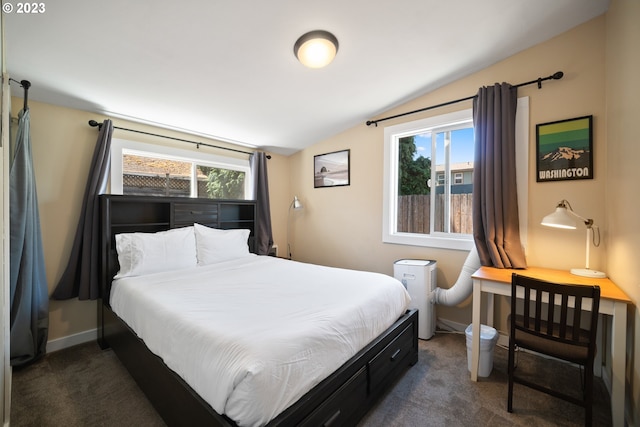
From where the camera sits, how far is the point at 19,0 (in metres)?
1.51

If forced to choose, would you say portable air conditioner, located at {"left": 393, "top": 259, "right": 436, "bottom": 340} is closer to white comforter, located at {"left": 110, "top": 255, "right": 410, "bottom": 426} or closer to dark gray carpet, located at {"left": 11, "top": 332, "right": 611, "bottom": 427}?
dark gray carpet, located at {"left": 11, "top": 332, "right": 611, "bottom": 427}

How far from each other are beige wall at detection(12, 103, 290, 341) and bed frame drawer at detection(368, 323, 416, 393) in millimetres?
2711

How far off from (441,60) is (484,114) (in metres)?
0.64

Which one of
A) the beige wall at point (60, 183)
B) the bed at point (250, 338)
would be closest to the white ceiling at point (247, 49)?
the beige wall at point (60, 183)

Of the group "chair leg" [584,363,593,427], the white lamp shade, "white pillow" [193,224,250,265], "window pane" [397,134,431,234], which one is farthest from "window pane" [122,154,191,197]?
"chair leg" [584,363,593,427]

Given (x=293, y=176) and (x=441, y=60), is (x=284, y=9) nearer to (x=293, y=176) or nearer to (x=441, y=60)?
(x=441, y=60)

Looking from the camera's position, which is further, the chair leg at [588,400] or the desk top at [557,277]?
the desk top at [557,277]

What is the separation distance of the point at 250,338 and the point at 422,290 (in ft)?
6.41

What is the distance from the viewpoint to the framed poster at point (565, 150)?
2139 mm

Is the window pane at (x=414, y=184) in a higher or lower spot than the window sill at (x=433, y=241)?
higher

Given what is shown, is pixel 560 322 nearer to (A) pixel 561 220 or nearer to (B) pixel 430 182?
(A) pixel 561 220

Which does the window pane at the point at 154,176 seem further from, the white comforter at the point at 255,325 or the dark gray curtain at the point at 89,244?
the white comforter at the point at 255,325

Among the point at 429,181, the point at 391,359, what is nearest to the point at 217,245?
the point at 391,359

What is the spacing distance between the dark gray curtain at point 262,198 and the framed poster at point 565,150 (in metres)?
3.12
